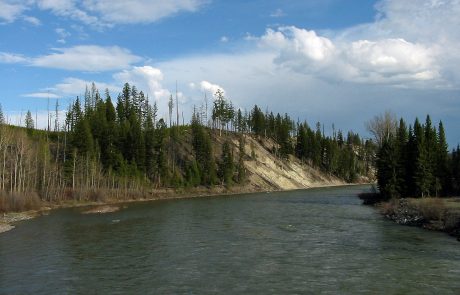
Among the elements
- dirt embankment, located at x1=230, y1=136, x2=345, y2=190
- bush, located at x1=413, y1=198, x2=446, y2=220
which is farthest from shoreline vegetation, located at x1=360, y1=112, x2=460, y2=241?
dirt embankment, located at x1=230, y1=136, x2=345, y2=190

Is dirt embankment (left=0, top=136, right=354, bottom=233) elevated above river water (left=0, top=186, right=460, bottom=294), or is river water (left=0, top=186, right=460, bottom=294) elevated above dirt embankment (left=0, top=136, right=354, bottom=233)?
dirt embankment (left=0, top=136, right=354, bottom=233)

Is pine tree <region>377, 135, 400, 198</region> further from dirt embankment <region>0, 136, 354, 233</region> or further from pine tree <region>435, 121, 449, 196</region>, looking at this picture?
dirt embankment <region>0, 136, 354, 233</region>

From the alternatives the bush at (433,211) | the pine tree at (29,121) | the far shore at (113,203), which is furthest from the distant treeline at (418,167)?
the pine tree at (29,121)

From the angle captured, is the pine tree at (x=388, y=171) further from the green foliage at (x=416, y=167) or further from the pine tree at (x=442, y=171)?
the pine tree at (x=442, y=171)

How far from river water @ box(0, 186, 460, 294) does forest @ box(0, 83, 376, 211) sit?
36.9 m

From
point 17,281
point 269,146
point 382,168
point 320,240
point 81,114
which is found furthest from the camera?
point 269,146

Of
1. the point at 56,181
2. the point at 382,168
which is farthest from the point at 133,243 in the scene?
the point at 56,181

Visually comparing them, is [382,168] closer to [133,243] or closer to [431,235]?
[431,235]

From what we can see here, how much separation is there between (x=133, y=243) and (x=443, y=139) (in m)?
69.1

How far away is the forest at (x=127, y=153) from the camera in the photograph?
93062mm

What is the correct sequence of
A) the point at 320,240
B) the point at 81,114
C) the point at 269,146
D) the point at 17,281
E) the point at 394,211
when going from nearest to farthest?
1. the point at 17,281
2. the point at 320,240
3. the point at 394,211
4. the point at 81,114
5. the point at 269,146

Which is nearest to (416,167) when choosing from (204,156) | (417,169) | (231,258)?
(417,169)

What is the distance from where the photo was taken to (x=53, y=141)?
139 meters

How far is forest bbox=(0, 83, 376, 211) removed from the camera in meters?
93.1
